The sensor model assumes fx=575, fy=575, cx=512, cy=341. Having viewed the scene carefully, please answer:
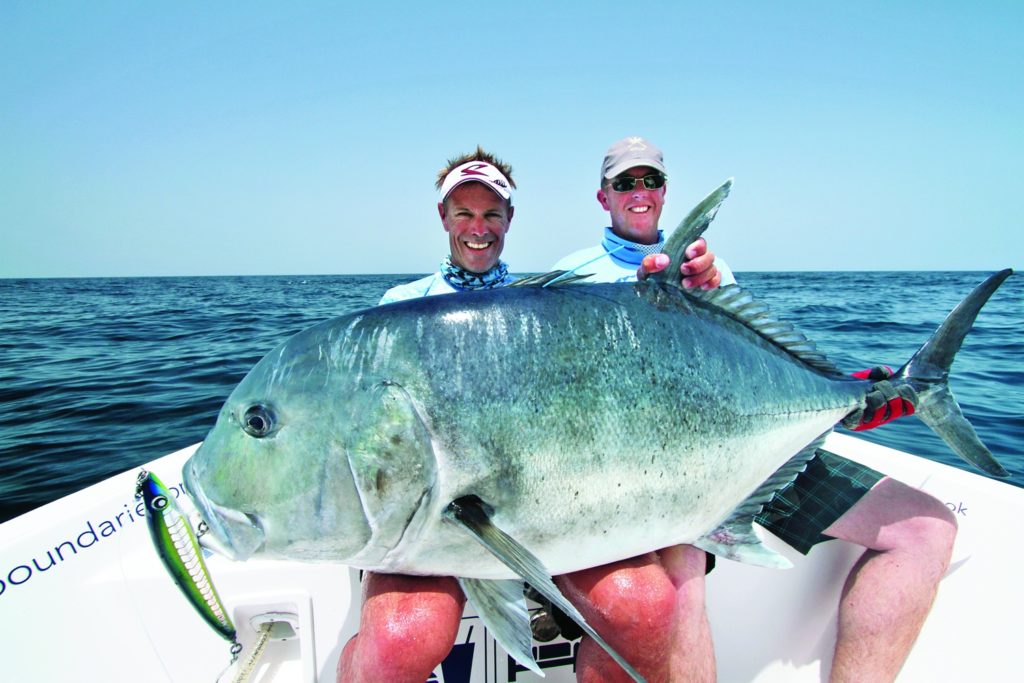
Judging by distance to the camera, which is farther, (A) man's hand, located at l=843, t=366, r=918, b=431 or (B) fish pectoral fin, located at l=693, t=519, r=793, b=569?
(A) man's hand, located at l=843, t=366, r=918, b=431

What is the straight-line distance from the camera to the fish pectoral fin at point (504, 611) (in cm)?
149

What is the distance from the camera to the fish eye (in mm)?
1396

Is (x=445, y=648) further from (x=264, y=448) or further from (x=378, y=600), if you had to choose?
(x=264, y=448)

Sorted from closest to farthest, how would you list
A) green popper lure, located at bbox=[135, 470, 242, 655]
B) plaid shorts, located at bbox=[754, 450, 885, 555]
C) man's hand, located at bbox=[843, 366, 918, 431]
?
1. green popper lure, located at bbox=[135, 470, 242, 655]
2. man's hand, located at bbox=[843, 366, 918, 431]
3. plaid shorts, located at bbox=[754, 450, 885, 555]

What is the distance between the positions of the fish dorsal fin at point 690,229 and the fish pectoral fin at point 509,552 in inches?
34.6

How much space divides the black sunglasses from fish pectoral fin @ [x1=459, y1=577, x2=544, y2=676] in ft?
7.87

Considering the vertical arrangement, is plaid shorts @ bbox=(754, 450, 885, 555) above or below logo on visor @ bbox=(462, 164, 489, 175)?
below

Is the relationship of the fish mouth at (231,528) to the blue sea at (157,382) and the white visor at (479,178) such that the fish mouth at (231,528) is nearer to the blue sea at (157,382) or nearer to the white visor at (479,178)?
the white visor at (479,178)

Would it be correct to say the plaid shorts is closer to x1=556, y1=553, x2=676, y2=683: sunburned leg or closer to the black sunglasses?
x1=556, y1=553, x2=676, y2=683: sunburned leg

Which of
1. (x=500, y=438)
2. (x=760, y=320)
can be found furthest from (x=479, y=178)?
(x=500, y=438)

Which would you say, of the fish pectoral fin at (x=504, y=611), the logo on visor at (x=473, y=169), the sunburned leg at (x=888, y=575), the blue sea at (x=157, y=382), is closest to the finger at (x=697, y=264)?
the fish pectoral fin at (x=504, y=611)

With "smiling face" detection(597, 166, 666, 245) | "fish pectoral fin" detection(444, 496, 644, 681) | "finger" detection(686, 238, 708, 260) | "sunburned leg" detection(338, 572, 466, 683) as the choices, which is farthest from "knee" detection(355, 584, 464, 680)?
"smiling face" detection(597, 166, 666, 245)

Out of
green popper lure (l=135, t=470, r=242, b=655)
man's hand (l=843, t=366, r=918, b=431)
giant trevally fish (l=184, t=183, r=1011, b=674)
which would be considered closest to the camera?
giant trevally fish (l=184, t=183, r=1011, b=674)

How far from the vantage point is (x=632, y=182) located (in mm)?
3311
